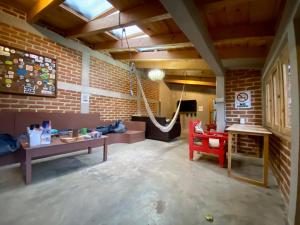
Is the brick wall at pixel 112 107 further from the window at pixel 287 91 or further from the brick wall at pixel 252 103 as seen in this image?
the window at pixel 287 91

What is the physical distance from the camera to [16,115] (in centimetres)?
271

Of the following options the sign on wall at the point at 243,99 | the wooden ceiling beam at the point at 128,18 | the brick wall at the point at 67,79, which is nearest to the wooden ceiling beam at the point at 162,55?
the brick wall at the point at 67,79

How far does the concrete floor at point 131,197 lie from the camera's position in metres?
1.36

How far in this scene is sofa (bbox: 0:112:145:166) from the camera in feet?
8.34

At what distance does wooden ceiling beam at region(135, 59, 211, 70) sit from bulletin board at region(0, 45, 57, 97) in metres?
2.63

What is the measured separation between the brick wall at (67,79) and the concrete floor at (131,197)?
1.14 m

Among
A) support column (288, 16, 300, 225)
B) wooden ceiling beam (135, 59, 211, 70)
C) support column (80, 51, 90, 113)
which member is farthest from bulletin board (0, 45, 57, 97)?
support column (288, 16, 300, 225)

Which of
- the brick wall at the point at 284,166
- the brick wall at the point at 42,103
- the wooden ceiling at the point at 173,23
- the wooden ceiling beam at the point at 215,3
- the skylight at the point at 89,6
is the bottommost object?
the brick wall at the point at 284,166

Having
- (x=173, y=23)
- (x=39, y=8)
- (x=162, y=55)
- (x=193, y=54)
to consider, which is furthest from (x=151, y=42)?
(x=39, y=8)

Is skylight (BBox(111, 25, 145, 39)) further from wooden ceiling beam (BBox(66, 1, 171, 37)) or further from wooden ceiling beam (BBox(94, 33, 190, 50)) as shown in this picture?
wooden ceiling beam (BBox(66, 1, 171, 37))

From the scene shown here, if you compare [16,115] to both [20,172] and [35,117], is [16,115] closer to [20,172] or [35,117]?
Result: [35,117]

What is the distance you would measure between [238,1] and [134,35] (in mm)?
2099

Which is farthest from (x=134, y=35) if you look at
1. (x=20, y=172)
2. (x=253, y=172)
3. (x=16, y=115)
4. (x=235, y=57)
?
(x=253, y=172)

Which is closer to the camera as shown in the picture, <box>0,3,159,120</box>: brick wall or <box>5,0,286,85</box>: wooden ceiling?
<box>5,0,286,85</box>: wooden ceiling
